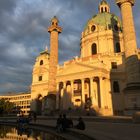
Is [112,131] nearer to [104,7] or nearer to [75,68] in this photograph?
[75,68]

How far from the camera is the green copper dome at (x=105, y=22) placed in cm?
6118

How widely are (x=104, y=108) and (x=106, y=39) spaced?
70.9 ft

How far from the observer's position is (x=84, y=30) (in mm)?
65438

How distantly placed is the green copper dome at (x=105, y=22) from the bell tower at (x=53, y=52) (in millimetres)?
12659

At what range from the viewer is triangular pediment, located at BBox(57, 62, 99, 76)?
48.9 metres

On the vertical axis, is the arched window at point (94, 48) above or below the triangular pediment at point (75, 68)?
above

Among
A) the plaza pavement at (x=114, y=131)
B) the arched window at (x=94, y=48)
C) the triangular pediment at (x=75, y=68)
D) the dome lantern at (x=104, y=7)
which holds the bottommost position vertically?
the plaza pavement at (x=114, y=131)

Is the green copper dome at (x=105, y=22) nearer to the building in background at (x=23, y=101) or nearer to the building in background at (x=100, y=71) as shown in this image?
the building in background at (x=100, y=71)

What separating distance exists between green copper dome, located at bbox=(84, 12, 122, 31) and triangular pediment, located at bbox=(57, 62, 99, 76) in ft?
51.4

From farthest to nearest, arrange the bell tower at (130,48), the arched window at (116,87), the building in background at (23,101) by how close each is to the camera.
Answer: the building in background at (23,101) → the arched window at (116,87) → the bell tower at (130,48)

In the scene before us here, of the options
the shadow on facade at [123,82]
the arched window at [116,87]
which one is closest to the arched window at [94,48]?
the shadow on facade at [123,82]

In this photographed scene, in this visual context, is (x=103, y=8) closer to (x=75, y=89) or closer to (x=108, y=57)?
(x=108, y=57)

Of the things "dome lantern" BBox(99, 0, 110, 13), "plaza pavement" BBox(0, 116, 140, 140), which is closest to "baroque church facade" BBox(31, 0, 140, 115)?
"dome lantern" BBox(99, 0, 110, 13)

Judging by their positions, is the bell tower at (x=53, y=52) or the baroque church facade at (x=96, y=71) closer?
the baroque church facade at (x=96, y=71)
